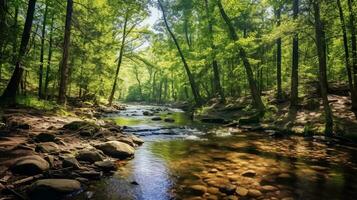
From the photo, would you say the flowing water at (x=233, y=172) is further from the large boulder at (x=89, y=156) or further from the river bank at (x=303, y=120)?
the river bank at (x=303, y=120)

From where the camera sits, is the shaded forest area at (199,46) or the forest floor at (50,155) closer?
the forest floor at (50,155)

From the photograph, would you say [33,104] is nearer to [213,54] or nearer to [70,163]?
[70,163]

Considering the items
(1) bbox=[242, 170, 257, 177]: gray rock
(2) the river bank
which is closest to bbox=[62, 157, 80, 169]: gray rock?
(1) bbox=[242, 170, 257, 177]: gray rock

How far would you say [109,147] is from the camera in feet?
30.9

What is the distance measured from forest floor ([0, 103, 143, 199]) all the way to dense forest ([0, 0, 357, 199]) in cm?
36

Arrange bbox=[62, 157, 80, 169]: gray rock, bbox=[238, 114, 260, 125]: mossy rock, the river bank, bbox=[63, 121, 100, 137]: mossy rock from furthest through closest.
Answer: bbox=[238, 114, 260, 125]: mossy rock, the river bank, bbox=[63, 121, 100, 137]: mossy rock, bbox=[62, 157, 80, 169]: gray rock

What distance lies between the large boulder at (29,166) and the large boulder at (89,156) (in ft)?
4.19

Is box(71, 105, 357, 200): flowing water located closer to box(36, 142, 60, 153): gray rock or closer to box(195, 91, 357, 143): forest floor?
box(195, 91, 357, 143): forest floor

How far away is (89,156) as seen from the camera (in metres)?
8.07

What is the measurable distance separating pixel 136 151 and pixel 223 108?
17171 millimetres

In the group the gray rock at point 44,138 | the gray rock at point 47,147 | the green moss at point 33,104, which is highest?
the green moss at point 33,104

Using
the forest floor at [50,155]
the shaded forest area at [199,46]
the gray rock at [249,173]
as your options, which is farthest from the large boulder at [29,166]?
the shaded forest area at [199,46]

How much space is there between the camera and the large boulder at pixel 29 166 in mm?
6320

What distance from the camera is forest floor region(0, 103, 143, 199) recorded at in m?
5.86
